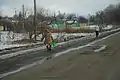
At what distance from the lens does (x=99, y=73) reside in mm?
10312

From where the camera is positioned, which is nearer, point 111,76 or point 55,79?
point 55,79

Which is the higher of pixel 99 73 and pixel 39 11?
pixel 39 11

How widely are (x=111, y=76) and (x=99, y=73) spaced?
69 centimetres

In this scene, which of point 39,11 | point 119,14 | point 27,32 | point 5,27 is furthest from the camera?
point 119,14

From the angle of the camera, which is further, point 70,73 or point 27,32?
point 27,32

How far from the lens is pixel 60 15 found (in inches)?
5335

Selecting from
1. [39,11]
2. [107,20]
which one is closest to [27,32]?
[39,11]

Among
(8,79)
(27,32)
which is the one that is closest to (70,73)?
(8,79)

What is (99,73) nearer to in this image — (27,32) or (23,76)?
(23,76)

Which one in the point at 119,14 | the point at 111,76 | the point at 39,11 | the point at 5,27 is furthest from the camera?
the point at 119,14

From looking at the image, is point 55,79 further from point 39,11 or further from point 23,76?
point 39,11

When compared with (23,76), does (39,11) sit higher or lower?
higher

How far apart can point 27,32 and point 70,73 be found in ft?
79.7

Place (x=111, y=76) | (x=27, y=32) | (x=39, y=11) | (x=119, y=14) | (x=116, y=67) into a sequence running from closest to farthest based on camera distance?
1. (x=111, y=76)
2. (x=116, y=67)
3. (x=27, y=32)
4. (x=39, y=11)
5. (x=119, y=14)
